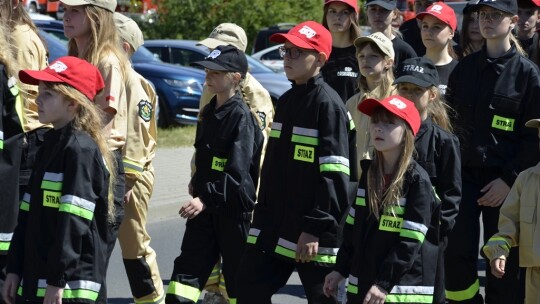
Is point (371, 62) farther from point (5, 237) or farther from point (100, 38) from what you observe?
point (5, 237)

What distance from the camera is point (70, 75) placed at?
546 cm

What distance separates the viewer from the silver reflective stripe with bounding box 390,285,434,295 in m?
5.36

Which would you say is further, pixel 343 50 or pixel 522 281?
pixel 343 50

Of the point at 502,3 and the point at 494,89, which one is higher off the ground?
the point at 502,3

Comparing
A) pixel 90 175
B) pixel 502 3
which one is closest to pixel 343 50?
pixel 502 3

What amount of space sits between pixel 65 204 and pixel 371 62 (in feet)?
9.15

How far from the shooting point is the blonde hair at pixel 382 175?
5.43 meters

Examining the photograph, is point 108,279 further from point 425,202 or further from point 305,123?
point 425,202

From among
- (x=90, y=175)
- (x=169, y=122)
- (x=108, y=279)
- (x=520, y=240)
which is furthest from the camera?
(x=169, y=122)

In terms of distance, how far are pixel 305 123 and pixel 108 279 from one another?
11.4 feet

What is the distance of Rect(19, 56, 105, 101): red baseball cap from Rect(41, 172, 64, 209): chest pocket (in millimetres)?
476

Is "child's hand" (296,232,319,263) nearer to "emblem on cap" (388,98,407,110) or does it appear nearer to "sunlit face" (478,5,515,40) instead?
"emblem on cap" (388,98,407,110)

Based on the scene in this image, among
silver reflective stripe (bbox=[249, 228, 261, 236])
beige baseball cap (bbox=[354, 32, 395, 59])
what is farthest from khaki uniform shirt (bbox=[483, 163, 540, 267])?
beige baseball cap (bbox=[354, 32, 395, 59])

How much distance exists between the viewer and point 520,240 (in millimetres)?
5938
